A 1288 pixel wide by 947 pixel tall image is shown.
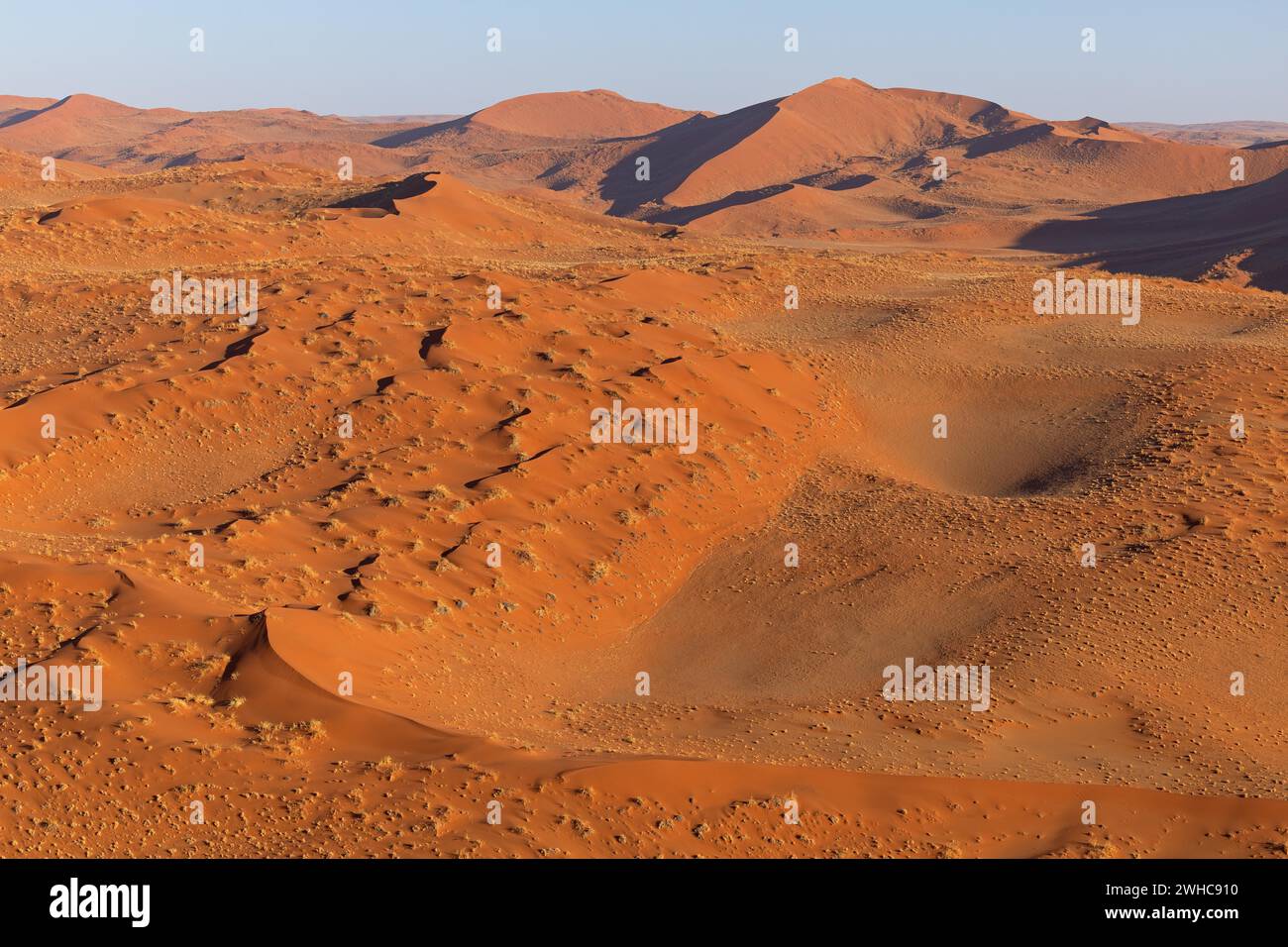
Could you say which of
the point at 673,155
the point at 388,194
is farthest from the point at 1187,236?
the point at 673,155

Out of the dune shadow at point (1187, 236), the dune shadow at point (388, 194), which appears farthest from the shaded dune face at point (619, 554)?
the dune shadow at point (1187, 236)

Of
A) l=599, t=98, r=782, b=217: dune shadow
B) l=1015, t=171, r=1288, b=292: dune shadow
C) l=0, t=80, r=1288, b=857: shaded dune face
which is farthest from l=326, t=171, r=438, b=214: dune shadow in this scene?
l=599, t=98, r=782, b=217: dune shadow

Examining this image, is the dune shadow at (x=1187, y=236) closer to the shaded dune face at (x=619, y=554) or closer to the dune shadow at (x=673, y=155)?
the shaded dune face at (x=619, y=554)

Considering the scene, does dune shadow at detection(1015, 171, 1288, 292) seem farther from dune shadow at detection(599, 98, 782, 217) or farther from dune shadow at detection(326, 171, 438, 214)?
dune shadow at detection(599, 98, 782, 217)

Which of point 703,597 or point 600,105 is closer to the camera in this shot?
point 703,597

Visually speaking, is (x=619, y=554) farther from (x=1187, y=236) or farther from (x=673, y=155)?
(x=673, y=155)
